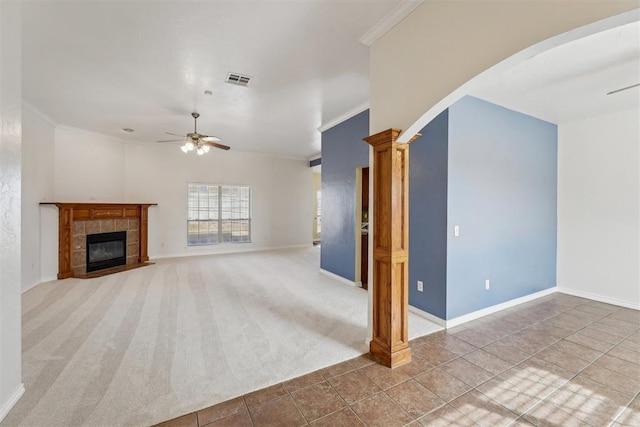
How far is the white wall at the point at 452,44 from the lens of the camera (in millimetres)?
1297

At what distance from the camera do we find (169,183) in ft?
23.5

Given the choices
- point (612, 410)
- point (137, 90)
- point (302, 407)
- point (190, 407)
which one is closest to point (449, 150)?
point (612, 410)

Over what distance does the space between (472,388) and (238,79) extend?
3951 mm

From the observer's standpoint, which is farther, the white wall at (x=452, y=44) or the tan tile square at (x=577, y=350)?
the tan tile square at (x=577, y=350)

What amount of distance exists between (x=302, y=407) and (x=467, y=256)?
2514mm

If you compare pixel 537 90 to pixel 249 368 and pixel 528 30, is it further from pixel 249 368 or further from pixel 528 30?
pixel 249 368

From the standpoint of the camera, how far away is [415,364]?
7.77ft

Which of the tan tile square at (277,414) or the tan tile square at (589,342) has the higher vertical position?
the tan tile square at (589,342)

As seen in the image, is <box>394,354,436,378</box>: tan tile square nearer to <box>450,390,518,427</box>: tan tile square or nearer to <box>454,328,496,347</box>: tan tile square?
<box>450,390,518,427</box>: tan tile square

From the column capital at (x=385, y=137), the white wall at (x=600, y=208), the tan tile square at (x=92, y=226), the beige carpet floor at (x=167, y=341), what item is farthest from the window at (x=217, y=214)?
the white wall at (x=600, y=208)

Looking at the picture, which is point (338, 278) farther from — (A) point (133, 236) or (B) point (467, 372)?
(A) point (133, 236)

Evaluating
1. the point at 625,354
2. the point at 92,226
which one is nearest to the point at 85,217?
the point at 92,226

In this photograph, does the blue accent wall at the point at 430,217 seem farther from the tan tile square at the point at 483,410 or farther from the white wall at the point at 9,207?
the white wall at the point at 9,207

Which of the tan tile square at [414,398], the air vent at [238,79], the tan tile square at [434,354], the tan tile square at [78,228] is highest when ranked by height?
the air vent at [238,79]
